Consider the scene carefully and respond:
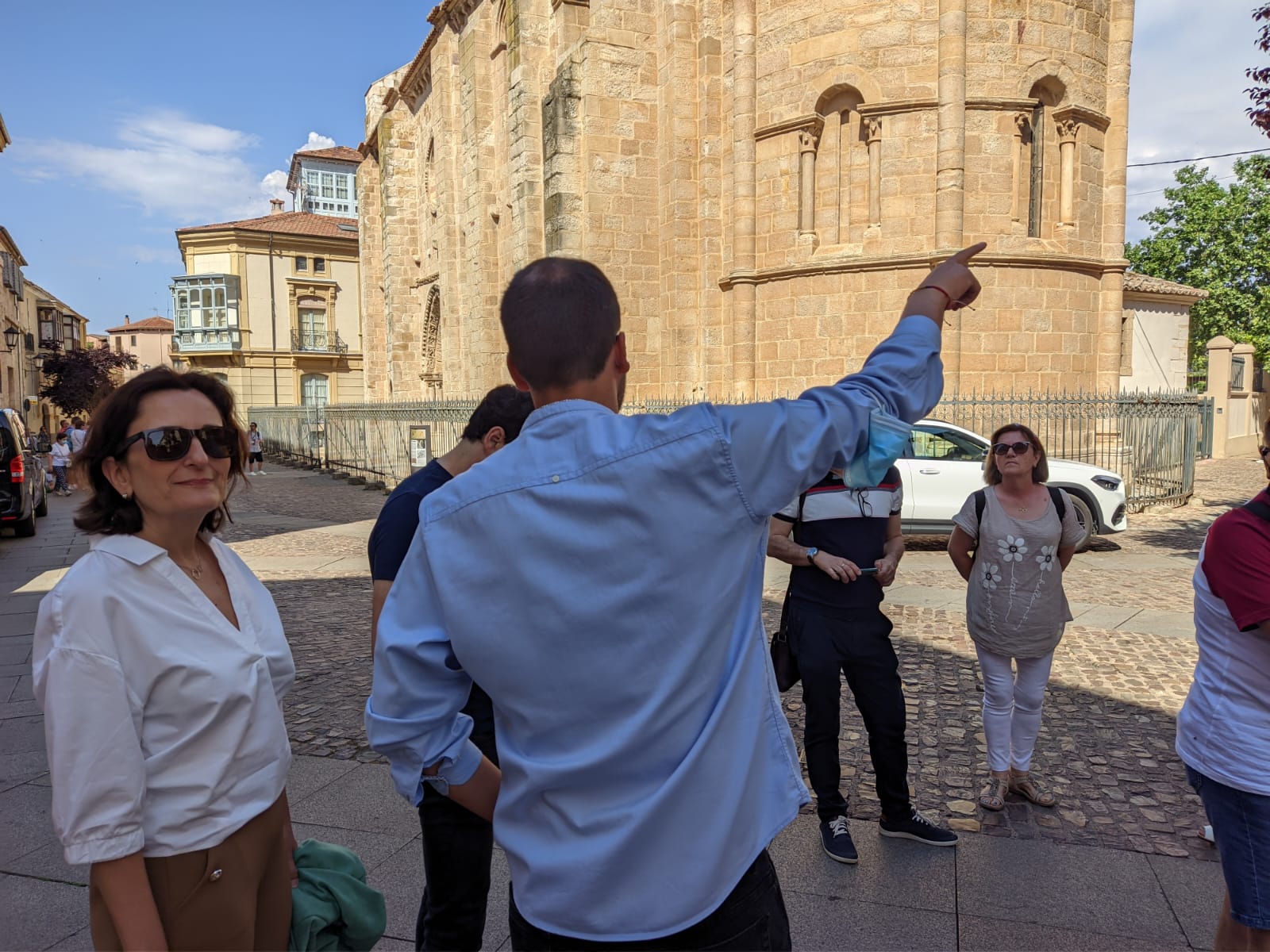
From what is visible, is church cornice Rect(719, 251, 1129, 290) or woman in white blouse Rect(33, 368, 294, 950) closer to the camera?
woman in white blouse Rect(33, 368, 294, 950)

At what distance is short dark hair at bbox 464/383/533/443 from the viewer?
2.85 metres

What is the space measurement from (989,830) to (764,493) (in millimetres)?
3242

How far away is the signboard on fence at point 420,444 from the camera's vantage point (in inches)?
776

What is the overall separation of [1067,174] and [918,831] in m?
15.3

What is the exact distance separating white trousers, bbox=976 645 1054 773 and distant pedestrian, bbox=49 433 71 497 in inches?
997

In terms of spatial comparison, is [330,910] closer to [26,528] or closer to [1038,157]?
[26,528]

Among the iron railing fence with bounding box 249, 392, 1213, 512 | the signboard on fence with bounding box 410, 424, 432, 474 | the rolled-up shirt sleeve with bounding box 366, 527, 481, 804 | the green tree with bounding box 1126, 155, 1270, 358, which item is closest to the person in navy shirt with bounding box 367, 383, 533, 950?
the rolled-up shirt sleeve with bounding box 366, 527, 481, 804

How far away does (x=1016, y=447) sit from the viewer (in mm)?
4000

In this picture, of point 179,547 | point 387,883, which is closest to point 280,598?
point 387,883

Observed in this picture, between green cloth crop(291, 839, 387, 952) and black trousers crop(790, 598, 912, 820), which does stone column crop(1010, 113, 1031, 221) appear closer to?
black trousers crop(790, 598, 912, 820)

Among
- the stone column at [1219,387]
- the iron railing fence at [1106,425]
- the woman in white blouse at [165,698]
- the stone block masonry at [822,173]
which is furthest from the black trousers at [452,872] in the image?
the stone column at [1219,387]

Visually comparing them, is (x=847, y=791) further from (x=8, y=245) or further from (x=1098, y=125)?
(x=8, y=245)

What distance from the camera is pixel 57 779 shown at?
1627 mm

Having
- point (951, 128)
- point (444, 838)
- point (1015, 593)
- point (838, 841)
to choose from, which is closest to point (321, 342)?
point (951, 128)
